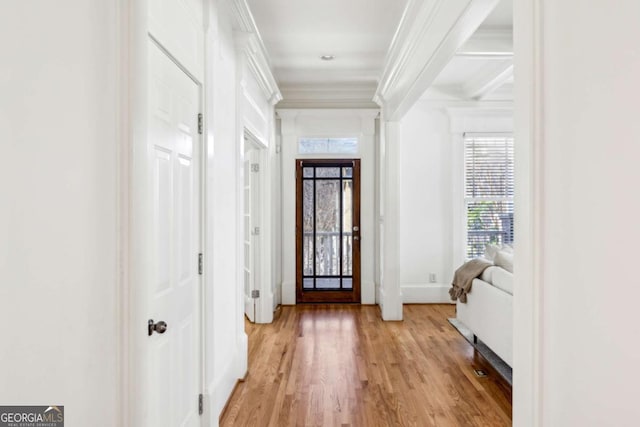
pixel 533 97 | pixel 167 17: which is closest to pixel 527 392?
pixel 533 97

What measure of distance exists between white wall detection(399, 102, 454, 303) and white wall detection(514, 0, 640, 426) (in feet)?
13.7

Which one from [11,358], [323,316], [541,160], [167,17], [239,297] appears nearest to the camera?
[11,358]

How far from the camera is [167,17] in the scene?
161 centimetres

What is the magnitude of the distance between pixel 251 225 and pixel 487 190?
3.30 metres

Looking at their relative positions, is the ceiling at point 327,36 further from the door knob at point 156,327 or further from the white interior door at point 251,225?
the door knob at point 156,327

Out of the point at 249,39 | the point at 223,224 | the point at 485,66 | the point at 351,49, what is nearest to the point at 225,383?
→ the point at 223,224

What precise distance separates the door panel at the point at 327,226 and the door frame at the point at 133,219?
13.4 feet

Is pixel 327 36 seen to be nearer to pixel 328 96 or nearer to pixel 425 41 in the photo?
pixel 425 41

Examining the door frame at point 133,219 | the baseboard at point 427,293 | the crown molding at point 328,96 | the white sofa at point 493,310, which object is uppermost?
the crown molding at point 328,96

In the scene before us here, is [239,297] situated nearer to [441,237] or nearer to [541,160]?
[541,160]

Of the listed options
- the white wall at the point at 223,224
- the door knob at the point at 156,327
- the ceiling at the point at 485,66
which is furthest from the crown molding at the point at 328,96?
the door knob at the point at 156,327

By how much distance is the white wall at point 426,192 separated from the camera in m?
5.35

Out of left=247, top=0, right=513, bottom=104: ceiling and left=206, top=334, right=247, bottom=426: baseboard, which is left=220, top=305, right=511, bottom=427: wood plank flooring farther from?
left=247, top=0, right=513, bottom=104: ceiling

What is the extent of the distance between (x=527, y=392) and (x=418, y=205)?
170 inches
